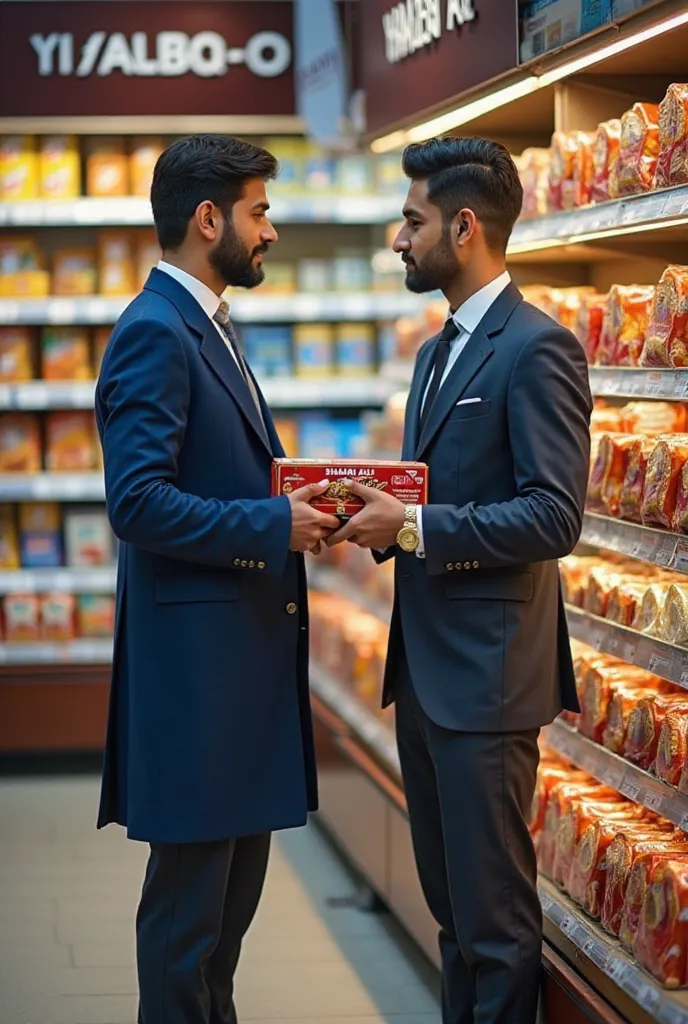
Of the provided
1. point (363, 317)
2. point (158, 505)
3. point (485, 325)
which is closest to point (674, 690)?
point (485, 325)

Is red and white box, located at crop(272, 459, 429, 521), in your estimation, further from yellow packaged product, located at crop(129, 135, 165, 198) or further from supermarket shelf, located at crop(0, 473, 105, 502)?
yellow packaged product, located at crop(129, 135, 165, 198)

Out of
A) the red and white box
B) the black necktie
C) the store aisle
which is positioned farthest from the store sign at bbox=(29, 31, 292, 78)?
the red and white box

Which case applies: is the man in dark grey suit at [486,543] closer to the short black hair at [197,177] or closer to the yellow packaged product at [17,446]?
the short black hair at [197,177]

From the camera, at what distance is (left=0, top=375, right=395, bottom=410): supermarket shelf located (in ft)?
19.5

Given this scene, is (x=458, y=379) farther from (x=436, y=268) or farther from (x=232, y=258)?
(x=232, y=258)

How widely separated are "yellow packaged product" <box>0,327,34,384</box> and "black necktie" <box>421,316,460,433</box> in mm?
3424

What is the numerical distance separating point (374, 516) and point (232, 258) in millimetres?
539

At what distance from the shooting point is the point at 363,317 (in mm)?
6051

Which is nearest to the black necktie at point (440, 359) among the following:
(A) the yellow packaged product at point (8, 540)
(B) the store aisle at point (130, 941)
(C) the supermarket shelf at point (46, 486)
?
(B) the store aisle at point (130, 941)

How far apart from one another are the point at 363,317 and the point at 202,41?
1184 millimetres

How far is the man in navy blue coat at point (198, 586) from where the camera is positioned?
8.55 feet

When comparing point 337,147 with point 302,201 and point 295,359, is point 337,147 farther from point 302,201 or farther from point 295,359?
point 295,359

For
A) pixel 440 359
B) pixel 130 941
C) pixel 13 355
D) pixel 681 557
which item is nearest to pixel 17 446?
pixel 13 355

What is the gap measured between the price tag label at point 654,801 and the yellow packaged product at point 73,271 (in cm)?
389
